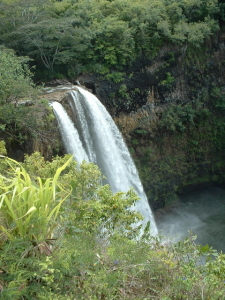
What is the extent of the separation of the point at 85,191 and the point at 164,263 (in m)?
2.04

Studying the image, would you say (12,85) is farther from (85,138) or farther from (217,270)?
(217,270)

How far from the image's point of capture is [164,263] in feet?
10.4

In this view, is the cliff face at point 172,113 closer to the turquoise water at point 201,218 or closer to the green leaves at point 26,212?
the turquoise water at point 201,218

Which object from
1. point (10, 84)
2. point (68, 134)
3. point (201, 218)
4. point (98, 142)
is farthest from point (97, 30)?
point (201, 218)

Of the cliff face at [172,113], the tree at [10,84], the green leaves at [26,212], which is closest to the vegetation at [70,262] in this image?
the green leaves at [26,212]

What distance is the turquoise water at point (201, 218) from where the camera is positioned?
13032 millimetres

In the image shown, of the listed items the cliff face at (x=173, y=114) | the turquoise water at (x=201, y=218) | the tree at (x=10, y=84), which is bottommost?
the turquoise water at (x=201, y=218)

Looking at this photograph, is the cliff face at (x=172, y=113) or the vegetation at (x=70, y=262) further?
the cliff face at (x=172, y=113)

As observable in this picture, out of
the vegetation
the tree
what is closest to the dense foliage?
the tree

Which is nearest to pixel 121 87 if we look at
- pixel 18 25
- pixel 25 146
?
pixel 18 25

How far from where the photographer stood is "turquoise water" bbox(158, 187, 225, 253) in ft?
42.8

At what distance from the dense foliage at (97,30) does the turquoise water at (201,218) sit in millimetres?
7853

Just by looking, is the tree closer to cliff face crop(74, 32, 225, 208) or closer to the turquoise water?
cliff face crop(74, 32, 225, 208)

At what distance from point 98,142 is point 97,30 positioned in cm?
591
